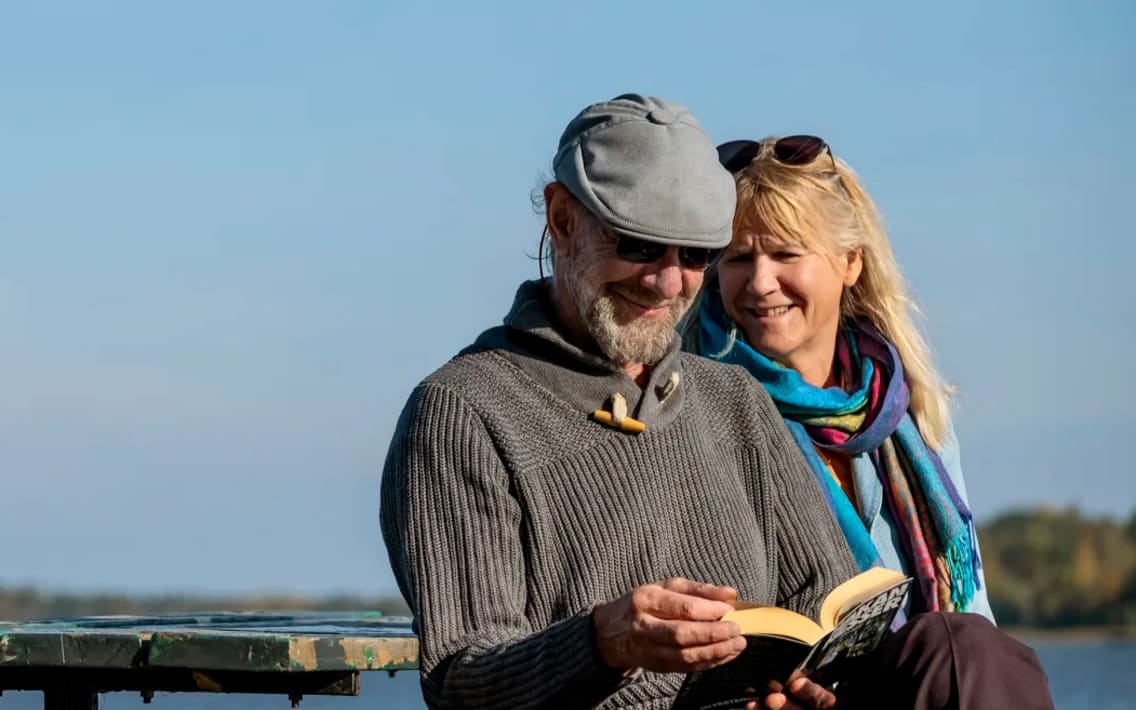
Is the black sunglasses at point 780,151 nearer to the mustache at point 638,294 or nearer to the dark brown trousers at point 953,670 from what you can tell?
the mustache at point 638,294

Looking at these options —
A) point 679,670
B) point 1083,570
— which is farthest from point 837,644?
point 1083,570

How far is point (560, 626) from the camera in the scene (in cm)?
321

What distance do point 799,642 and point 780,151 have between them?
1902 mm

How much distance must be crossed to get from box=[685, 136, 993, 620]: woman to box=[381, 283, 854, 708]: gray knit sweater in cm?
85

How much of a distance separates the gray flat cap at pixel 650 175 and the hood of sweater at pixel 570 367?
0.83 feet

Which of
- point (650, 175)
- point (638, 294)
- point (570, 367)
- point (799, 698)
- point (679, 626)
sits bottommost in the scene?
point (799, 698)

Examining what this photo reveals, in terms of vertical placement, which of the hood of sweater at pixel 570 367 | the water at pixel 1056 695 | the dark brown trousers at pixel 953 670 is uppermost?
the hood of sweater at pixel 570 367

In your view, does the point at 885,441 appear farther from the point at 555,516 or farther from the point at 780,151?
the point at 555,516

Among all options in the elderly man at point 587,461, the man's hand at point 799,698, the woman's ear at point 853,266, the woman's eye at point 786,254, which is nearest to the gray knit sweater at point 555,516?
the elderly man at point 587,461

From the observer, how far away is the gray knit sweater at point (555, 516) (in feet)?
10.9

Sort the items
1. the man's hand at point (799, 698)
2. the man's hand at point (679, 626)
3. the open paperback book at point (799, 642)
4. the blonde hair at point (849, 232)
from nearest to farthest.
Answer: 1. the man's hand at point (679, 626)
2. the open paperback book at point (799, 642)
3. the man's hand at point (799, 698)
4. the blonde hair at point (849, 232)

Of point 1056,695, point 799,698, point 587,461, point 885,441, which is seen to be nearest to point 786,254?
point 885,441

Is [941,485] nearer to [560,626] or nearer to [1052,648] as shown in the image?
[560,626]

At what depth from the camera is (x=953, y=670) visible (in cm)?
322
